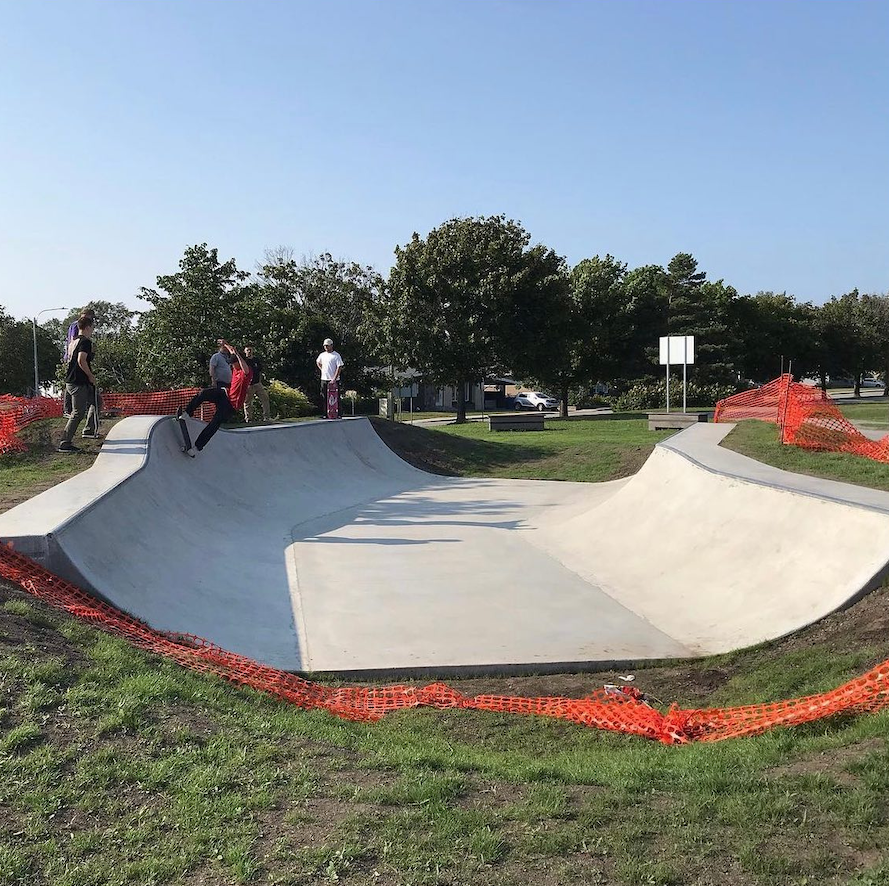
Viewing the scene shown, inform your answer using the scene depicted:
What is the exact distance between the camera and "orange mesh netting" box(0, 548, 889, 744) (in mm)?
4535

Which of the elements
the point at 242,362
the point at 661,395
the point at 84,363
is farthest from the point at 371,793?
the point at 661,395

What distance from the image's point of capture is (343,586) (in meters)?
8.48

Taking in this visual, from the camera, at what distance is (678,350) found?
1031 inches

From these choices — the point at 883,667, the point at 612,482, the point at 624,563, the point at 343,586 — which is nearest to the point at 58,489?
the point at 343,586

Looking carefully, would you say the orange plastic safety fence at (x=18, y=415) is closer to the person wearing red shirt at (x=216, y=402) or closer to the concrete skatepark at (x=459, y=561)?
the concrete skatepark at (x=459, y=561)

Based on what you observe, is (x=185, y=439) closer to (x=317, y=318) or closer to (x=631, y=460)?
(x=631, y=460)

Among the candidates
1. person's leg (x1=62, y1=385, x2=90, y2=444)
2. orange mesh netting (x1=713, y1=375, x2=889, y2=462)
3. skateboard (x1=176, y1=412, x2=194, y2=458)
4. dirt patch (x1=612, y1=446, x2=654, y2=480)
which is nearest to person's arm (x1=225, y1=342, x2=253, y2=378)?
skateboard (x1=176, y1=412, x2=194, y2=458)

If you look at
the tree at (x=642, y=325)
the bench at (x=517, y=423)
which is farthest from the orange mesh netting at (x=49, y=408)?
the tree at (x=642, y=325)

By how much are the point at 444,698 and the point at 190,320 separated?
27.4m

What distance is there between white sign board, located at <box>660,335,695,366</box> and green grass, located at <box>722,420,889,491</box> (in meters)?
10.6

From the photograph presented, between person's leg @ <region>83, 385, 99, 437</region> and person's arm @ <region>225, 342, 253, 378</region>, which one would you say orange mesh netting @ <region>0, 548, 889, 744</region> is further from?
person's arm @ <region>225, 342, 253, 378</region>

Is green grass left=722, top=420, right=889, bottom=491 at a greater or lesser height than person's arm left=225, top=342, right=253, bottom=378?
lesser

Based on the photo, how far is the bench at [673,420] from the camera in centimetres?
2322

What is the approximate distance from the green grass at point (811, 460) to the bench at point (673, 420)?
7.58 metres
